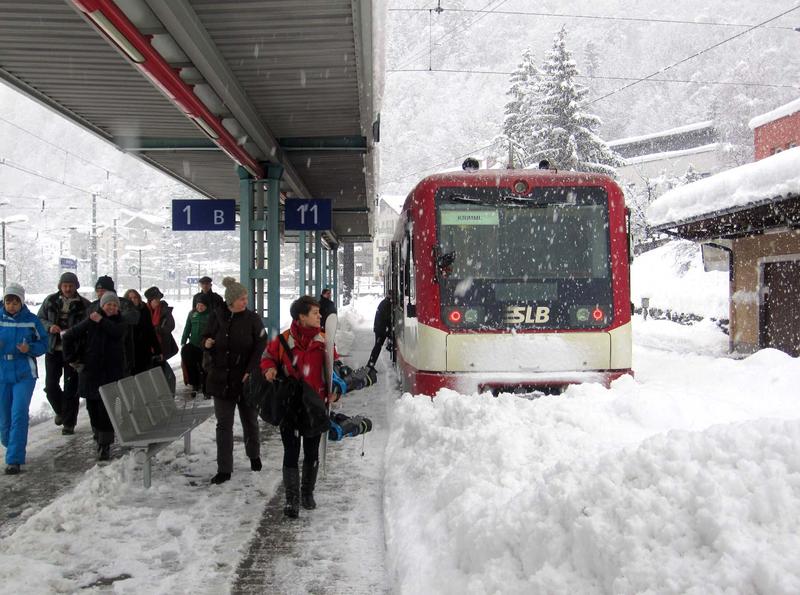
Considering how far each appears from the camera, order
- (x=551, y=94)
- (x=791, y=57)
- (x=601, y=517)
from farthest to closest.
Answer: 1. (x=791, y=57)
2. (x=551, y=94)
3. (x=601, y=517)

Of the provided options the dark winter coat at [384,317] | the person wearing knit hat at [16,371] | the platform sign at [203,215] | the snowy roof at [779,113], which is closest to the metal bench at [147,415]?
the person wearing knit hat at [16,371]

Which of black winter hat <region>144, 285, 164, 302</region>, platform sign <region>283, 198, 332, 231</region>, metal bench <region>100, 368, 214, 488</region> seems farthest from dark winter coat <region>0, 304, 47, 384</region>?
platform sign <region>283, 198, 332, 231</region>

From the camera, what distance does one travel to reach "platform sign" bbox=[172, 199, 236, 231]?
40.3 ft

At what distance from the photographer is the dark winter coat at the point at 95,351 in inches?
255

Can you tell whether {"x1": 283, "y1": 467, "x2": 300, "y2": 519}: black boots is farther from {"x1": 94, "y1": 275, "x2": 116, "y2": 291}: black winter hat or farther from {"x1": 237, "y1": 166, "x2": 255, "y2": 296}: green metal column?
{"x1": 237, "y1": 166, "x2": 255, "y2": 296}: green metal column

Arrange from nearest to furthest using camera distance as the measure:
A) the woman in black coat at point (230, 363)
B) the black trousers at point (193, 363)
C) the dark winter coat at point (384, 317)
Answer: the woman in black coat at point (230, 363)
the black trousers at point (193, 363)
the dark winter coat at point (384, 317)

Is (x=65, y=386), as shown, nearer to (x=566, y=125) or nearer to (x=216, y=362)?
(x=216, y=362)

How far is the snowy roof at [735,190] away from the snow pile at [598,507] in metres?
6.72

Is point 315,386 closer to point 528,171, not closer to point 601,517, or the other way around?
point 601,517

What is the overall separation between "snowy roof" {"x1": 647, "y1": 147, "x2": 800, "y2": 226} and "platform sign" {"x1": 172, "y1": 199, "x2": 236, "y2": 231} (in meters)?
8.79

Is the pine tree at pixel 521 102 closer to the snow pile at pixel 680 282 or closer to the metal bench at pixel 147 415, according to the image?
the snow pile at pixel 680 282

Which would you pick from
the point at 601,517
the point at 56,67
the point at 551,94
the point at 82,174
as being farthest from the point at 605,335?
the point at 82,174

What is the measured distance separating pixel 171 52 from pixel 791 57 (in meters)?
105

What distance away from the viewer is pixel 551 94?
38.8 meters
